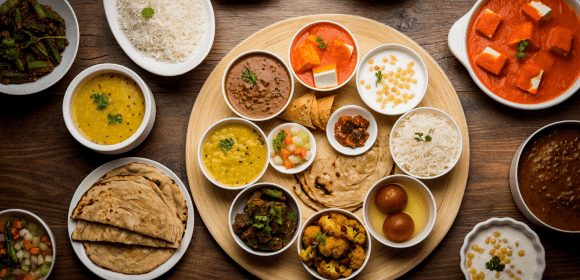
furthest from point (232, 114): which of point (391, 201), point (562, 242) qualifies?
point (562, 242)

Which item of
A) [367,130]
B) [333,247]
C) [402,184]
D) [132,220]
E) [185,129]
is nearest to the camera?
[333,247]

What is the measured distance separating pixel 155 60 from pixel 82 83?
31.5 inches

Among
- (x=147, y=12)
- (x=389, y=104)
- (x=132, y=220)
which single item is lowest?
(x=132, y=220)

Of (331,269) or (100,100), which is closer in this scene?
(331,269)

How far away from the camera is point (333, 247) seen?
3.32m

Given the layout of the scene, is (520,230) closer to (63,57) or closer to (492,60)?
(492,60)

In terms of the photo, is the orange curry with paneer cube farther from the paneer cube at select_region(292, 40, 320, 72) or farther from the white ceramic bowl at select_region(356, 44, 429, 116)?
the white ceramic bowl at select_region(356, 44, 429, 116)

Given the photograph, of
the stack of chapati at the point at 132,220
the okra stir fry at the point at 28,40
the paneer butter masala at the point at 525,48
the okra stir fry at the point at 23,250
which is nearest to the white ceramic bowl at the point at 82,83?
the stack of chapati at the point at 132,220

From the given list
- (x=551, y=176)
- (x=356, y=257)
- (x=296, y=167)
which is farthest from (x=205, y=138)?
(x=551, y=176)

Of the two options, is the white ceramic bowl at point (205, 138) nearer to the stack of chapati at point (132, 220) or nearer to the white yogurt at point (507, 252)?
the stack of chapati at point (132, 220)

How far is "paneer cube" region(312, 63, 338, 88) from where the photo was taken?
11.7 feet

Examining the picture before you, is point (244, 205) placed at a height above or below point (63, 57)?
below

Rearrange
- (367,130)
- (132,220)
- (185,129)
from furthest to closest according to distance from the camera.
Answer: (185,129), (367,130), (132,220)

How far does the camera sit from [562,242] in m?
3.78
